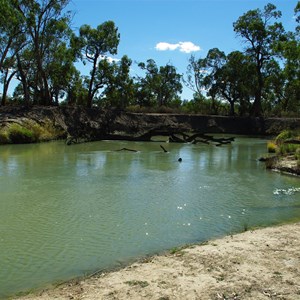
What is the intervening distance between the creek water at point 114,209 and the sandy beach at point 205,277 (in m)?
0.74

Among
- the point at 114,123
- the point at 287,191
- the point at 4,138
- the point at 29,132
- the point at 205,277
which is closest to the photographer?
the point at 205,277

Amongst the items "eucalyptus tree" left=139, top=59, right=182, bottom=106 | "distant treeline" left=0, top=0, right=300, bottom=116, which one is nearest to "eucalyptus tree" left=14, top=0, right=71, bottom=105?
"distant treeline" left=0, top=0, right=300, bottom=116

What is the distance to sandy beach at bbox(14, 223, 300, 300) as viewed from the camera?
4.78 m

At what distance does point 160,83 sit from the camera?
59.1 meters

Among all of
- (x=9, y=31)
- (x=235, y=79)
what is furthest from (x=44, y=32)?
(x=235, y=79)

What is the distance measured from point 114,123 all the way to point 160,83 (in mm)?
20625

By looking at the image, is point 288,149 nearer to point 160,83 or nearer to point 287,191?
point 287,191

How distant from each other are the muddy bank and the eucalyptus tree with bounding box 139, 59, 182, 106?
11430mm

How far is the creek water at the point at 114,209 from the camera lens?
22.1ft

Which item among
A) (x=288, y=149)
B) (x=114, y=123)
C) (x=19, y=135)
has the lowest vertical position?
(x=288, y=149)

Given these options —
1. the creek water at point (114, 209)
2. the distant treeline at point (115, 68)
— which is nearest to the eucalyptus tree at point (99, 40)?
the distant treeline at point (115, 68)

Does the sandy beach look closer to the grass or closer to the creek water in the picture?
the creek water

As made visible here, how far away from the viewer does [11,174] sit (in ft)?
51.2

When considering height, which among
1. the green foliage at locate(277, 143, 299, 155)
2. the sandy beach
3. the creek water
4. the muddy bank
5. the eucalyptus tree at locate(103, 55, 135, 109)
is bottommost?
the creek water
